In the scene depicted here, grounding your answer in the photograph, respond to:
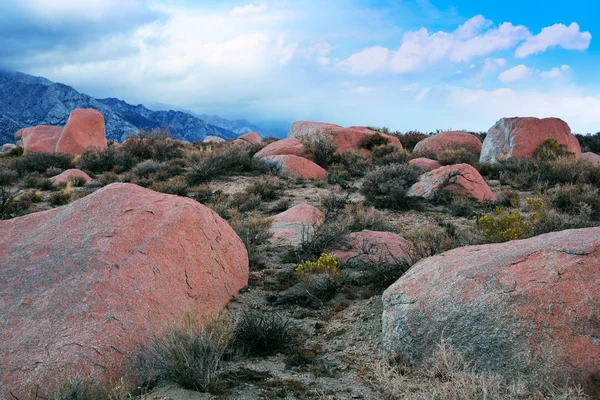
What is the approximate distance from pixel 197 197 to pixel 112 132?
346ft

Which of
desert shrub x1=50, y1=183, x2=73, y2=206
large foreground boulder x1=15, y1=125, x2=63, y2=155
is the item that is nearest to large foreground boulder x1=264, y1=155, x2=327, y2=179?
desert shrub x1=50, y1=183, x2=73, y2=206

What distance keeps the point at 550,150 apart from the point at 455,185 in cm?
675

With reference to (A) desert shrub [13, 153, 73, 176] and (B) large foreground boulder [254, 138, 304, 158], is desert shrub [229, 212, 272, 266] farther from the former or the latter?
(A) desert shrub [13, 153, 73, 176]

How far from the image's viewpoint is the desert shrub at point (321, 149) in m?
15.7

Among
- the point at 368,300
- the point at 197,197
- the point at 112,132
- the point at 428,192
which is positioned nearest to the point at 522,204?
the point at 428,192

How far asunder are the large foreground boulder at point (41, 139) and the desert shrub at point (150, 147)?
24.4 ft

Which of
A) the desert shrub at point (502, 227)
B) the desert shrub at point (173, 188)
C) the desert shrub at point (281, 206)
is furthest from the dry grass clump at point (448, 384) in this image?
the desert shrub at point (173, 188)

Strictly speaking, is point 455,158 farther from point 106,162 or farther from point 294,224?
point 106,162

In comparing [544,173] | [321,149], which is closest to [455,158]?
[544,173]

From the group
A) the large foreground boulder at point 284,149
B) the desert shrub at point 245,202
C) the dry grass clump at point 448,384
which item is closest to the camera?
the dry grass clump at point 448,384

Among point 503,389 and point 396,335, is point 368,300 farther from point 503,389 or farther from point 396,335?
point 503,389

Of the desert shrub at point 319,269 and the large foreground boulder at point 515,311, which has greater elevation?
the large foreground boulder at point 515,311

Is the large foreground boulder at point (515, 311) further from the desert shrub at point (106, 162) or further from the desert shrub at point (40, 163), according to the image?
the desert shrub at point (40, 163)

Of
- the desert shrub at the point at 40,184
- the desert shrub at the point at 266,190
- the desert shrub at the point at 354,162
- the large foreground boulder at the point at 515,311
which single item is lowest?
the desert shrub at the point at 40,184
